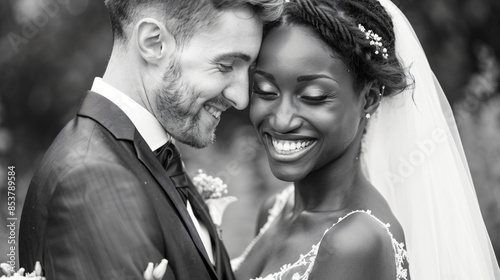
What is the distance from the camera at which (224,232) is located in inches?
305

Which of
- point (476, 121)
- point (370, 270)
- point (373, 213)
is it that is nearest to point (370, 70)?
point (373, 213)

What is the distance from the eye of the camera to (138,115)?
11.7ft

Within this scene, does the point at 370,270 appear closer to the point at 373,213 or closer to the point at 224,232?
the point at 373,213

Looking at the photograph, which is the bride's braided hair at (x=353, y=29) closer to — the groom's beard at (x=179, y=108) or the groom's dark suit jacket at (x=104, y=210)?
the groom's beard at (x=179, y=108)

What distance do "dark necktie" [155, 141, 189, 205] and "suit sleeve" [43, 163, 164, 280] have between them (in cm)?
47

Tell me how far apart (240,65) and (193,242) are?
839 millimetres

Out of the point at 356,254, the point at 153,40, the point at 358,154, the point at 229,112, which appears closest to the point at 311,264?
the point at 356,254

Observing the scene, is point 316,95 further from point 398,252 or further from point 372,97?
Result: point 398,252

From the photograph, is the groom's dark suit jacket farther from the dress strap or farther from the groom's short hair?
the dress strap

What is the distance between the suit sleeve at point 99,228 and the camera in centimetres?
304

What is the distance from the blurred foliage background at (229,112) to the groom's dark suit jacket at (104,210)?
3.94 meters

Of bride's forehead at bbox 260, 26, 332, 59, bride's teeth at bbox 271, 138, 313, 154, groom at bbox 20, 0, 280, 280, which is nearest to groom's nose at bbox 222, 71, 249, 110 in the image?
groom at bbox 20, 0, 280, 280

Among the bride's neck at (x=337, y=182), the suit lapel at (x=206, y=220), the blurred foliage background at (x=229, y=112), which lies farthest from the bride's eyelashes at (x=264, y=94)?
the blurred foliage background at (x=229, y=112)

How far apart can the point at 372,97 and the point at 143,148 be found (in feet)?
3.80
